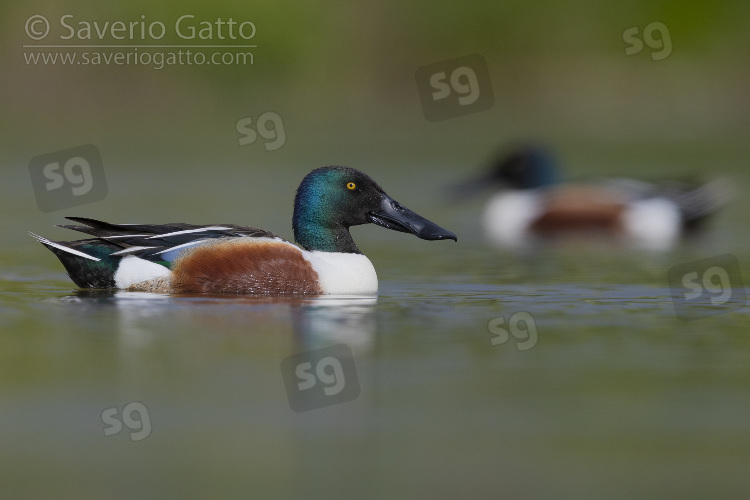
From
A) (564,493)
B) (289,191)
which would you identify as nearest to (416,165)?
(289,191)

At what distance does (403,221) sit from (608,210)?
5188mm

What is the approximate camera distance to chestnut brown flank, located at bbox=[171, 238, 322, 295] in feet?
29.1

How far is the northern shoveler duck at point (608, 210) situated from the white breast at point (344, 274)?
13.8 ft

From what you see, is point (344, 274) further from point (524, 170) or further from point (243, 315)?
point (524, 170)

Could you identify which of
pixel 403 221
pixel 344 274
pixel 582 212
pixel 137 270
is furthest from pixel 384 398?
pixel 582 212

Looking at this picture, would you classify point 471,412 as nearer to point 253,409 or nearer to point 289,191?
point 253,409

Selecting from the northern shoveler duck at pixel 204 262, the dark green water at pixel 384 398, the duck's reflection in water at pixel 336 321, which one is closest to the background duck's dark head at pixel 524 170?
the dark green water at pixel 384 398

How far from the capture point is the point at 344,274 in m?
8.97

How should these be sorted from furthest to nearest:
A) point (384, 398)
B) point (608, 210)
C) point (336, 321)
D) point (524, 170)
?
point (524, 170) → point (608, 210) → point (336, 321) → point (384, 398)

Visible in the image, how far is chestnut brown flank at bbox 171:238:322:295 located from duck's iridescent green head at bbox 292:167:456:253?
0.41 meters

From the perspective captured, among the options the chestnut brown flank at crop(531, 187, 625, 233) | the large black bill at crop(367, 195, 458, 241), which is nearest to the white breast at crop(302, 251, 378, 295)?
the large black bill at crop(367, 195, 458, 241)

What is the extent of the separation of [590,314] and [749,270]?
2.33 m

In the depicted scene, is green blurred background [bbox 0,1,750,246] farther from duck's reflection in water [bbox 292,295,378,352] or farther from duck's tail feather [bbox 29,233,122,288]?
duck's reflection in water [bbox 292,295,378,352]

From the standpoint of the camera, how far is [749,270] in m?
10.2
